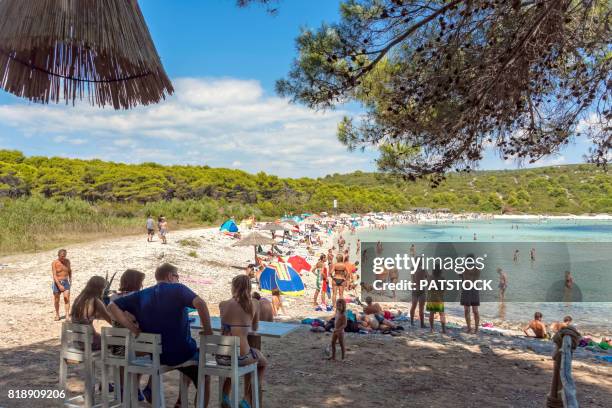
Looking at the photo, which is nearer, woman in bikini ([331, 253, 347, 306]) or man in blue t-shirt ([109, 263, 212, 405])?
man in blue t-shirt ([109, 263, 212, 405])

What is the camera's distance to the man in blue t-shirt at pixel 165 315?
131 inches

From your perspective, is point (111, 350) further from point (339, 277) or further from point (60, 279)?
point (339, 277)

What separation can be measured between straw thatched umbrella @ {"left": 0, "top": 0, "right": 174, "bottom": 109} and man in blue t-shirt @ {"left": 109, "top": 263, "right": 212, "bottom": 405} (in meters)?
1.33

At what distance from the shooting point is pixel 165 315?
132 inches

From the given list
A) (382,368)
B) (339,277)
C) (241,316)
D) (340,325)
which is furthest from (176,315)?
(339,277)

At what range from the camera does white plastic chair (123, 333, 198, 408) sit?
3.32m

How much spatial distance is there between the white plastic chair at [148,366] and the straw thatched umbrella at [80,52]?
165cm

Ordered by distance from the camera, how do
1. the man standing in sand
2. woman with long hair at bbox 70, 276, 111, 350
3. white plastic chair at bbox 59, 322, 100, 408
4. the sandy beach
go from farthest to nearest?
the man standing in sand, the sandy beach, woman with long hair at bbox 70, 276, 111, 350, white plastic chair at bbox 59, 322, 100, 408

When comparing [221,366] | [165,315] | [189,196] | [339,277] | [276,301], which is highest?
[189,196]

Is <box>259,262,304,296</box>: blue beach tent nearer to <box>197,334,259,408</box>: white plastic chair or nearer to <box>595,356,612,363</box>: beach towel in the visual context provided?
<box>595,356,612,363</box>: beach towel

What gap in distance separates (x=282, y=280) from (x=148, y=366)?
424 inches

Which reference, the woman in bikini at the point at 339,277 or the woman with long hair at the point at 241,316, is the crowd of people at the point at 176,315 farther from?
the woman in bikini at the point at 339,277

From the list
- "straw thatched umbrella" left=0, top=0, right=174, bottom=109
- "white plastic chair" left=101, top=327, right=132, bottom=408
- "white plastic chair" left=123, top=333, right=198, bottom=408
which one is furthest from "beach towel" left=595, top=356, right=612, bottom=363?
"straw thatched umbrella" left=0, top=0, right=174, bottom=109

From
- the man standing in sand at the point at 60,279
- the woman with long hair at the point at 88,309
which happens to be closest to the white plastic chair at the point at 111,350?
the woman with long hair at the point at 88,309
